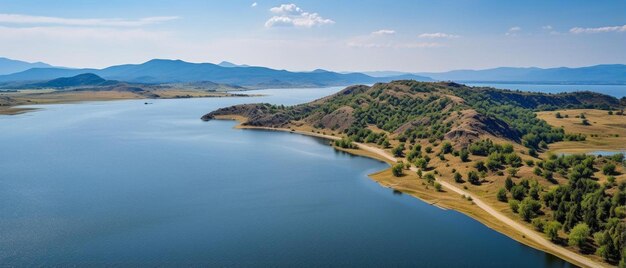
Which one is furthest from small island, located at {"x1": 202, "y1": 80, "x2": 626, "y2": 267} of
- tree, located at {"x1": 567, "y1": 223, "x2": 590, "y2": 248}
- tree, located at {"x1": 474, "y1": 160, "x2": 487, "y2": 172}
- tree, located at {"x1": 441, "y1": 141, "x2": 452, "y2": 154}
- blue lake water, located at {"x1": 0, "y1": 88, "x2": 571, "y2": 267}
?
blue lake water, located at {"x1": 0, "y1": 88, "x2": 571, "y2": 267}

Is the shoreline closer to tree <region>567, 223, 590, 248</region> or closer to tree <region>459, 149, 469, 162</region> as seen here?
tree <region>567, 223, 590, 248</region>

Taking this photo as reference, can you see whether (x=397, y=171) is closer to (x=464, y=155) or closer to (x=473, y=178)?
(x=473, y=178)

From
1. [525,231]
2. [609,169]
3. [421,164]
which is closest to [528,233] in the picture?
[525,231]

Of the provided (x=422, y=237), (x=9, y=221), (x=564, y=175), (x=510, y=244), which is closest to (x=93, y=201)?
(x=9, y=221)

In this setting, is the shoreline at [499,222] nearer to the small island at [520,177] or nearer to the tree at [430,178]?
the small island at [520,177]

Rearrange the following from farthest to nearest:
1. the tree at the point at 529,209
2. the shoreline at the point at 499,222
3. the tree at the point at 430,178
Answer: the tree at the point at 430,178, the tree at the point at 529,209, the shoreline at the point at 499,222

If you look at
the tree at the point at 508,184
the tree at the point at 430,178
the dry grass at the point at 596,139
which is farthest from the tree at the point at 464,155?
the dry grass at the point at 596,139
